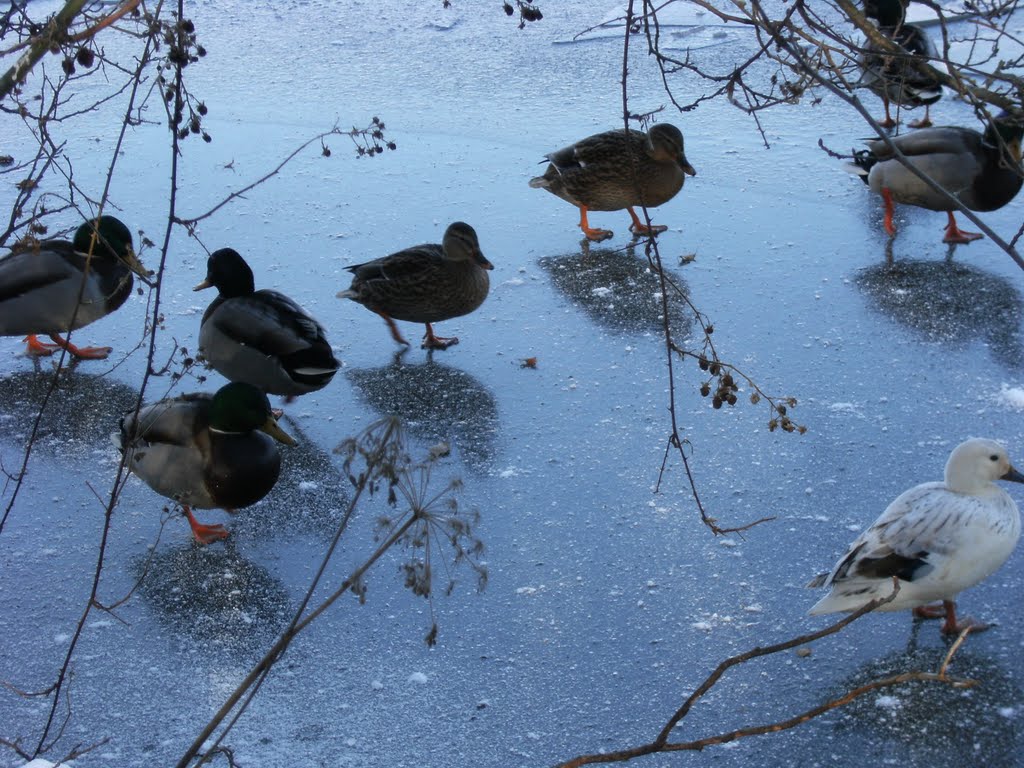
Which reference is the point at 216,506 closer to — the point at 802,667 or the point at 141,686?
the point at 141,686

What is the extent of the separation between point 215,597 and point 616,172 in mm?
2891

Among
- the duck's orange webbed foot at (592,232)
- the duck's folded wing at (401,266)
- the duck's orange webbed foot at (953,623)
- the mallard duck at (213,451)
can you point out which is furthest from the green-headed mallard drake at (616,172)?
the duck's orange webbed foot at (953,623)

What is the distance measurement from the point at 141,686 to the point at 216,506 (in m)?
0.72

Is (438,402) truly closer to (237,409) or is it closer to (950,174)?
(237,409)

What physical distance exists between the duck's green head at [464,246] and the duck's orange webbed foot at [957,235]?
201 cm

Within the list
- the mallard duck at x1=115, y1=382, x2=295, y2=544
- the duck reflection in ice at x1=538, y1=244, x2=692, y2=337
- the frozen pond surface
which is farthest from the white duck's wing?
the duck reflection in ice at x1=538, y1=244, x2=692, y2=337

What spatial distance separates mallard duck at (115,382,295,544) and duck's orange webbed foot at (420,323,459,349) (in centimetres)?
114

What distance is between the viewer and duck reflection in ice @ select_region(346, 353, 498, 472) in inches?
153

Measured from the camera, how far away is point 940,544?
2.73 m

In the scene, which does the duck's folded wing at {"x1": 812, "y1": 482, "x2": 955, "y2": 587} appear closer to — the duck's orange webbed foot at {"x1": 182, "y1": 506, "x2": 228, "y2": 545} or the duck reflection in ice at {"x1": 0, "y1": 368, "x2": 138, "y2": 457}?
the duck's orange webbed foot at {"x1": 182, "y1": 506, "x2": 228, "y2": 545}

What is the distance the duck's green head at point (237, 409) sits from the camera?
11.4ft

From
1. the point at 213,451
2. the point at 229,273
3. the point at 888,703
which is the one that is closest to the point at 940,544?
the point at 888,703

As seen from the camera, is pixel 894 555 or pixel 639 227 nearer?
pixel 894 555

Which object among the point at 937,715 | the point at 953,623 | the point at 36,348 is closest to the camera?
the point at 937,715
